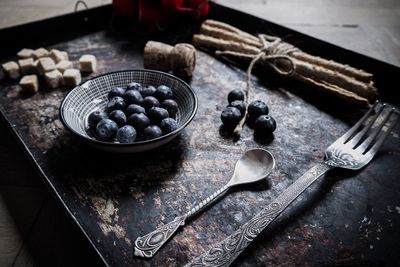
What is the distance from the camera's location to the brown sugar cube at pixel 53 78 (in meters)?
1.07

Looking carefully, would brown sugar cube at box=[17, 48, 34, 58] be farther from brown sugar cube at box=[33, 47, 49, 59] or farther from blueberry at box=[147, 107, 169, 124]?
blueberry at box=[147, 107, 169, 124]

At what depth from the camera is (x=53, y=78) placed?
1.07m

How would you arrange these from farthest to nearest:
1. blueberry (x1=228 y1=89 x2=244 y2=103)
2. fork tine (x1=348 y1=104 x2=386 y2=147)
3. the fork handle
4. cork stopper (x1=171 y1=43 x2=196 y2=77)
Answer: cork stopper (x1=171 y1=43 x2=196 y2=77), blueberry (x1=228 y1=89 x2=244 y2=103), fork tine (x1=348 y1=104 x2=386 y2=147), the fork handle

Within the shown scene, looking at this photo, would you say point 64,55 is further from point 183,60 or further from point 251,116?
point 251,116

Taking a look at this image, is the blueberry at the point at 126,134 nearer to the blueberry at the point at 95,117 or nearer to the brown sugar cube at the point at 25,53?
the blueberry at the point at 95,117

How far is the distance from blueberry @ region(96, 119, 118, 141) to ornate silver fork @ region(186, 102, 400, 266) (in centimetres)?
36

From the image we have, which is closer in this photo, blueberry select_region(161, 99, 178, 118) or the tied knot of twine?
blueberry select_region(161, 99, 178, 118)

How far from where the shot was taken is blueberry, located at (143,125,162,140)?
0.76m

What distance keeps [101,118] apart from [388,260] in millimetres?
688

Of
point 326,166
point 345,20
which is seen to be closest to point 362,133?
point 326,166

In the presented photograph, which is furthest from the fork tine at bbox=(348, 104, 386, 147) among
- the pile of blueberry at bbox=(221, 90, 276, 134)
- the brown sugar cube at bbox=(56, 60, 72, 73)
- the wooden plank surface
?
the brown sugar cube at bbox=(56, 60, 72, 73)

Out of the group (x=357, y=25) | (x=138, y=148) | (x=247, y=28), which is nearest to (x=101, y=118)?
(x=138, y=148)

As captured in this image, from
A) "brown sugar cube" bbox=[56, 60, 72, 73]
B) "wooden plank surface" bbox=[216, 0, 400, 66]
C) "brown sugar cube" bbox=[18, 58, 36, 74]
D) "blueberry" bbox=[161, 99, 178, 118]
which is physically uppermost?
"wooden plank surface" bbox=[216, 0, 400, 66]

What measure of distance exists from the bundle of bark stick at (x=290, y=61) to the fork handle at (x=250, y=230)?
1.40 feet
